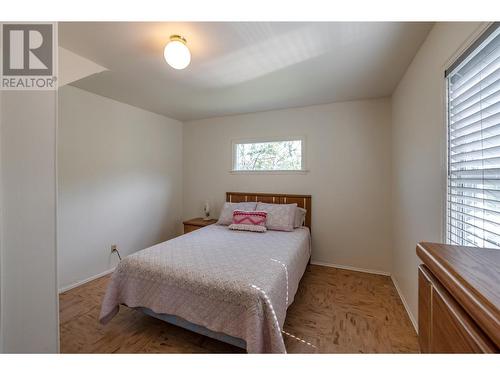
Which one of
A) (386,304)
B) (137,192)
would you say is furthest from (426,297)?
(137,192)

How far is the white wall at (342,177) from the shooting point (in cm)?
281

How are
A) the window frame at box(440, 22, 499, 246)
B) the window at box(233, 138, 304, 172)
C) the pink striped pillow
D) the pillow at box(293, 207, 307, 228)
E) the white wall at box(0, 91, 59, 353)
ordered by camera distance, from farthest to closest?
the window at box(233, 138, 304, 172), the pillow at box(293, 207, 307, 228), the pink striped pillow, the window frame at box(440, 22, 499, 246), the white wall at box(0, 91, 59, 353)

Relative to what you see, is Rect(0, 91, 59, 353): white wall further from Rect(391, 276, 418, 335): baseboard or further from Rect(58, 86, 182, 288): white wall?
Rect(391, 276, 418, 335): baseboard

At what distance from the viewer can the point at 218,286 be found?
141 centimetres

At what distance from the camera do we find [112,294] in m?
1.74

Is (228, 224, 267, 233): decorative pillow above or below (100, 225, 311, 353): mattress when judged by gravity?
above

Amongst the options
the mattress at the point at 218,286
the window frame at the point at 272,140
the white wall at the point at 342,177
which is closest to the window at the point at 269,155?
the window frame at the point at 272,140

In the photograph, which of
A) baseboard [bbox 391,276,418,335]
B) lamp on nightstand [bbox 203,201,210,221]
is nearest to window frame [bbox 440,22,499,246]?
baseboard [bbox 391,276,418,335]

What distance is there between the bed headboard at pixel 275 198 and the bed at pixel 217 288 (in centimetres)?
110

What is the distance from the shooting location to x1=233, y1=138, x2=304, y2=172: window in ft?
10.7

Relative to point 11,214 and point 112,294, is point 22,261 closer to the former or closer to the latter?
point 11,214

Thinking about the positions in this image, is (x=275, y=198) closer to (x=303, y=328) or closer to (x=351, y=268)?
(x=351, y=268)

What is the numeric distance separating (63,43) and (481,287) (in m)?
2.69

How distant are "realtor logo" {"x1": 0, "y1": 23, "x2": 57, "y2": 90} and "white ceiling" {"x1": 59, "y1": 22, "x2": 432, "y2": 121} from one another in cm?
49
